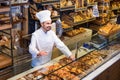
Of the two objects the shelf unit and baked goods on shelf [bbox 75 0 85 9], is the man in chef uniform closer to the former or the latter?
the shelf unit

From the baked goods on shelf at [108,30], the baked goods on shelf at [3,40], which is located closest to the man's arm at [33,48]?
the baked goods on shelf at [3,40]

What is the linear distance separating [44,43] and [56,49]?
0.72ft

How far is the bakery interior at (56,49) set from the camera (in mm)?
2444

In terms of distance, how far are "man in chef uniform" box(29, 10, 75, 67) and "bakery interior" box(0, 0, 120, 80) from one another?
0.08m

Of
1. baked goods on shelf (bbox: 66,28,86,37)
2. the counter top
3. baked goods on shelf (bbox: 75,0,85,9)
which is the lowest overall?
baked goods on shelf (bbox: 66,28,86,37)

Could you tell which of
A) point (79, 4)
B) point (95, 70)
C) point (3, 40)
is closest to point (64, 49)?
point (95, 70)

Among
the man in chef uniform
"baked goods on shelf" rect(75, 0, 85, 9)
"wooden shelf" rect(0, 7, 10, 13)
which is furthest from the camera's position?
"baked goods on shelf" rect(75, 0, 85, 9)

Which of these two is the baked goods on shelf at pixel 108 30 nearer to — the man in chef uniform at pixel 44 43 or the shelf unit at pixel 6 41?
the man in chef uniform at pixel 44 43

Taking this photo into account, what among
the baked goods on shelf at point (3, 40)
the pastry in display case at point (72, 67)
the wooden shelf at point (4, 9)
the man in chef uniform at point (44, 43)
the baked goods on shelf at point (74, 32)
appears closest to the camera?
the pastry in display case at point (72, 67)

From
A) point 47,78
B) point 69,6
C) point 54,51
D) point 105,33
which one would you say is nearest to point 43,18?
point 54,51

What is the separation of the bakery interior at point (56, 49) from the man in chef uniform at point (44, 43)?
79mm

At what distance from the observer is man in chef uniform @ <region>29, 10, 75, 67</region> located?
2.67 meters

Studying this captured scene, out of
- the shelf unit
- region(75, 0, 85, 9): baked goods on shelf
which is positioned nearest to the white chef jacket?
the shelf unit

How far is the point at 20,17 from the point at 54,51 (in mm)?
1135
